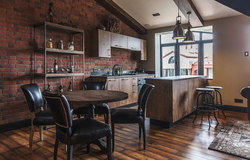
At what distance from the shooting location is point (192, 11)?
4699 mm

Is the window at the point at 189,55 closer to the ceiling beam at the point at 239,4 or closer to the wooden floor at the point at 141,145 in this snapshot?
the wooden floor at the point at 141,145

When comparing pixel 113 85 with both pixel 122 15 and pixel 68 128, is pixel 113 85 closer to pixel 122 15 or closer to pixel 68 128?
pixel 122 15

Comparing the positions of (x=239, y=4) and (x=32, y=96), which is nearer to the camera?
(x=239, y=4)

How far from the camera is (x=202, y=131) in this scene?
322cm

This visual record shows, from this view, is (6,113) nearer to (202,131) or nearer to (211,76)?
(202,131)

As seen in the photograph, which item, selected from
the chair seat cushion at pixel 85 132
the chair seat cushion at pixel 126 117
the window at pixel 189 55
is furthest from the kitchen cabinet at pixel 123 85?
the chair seat cushion at pixel 85 132

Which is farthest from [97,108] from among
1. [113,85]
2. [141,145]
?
[113,85]

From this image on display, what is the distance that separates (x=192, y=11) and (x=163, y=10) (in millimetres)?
800

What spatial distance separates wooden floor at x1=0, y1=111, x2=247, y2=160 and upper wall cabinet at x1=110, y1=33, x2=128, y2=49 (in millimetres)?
2526

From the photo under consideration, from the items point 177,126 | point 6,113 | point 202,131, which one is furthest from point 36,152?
point 202,131

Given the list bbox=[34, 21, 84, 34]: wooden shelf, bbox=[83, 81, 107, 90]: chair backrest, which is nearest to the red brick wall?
bbox=[34, 21, 84, 34]: wooden shelf

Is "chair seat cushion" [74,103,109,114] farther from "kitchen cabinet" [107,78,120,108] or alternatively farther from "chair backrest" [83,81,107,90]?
"kitchen cabinet" [107,78,120,108]

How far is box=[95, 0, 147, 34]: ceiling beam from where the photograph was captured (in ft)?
16.6

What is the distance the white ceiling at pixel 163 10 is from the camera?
4605 millimetres
